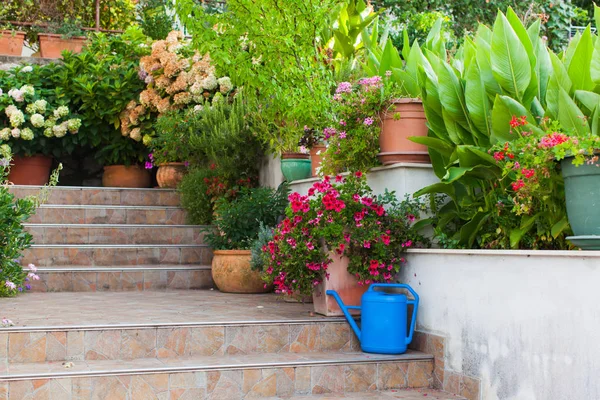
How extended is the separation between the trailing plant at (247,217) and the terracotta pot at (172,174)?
4.97 ft

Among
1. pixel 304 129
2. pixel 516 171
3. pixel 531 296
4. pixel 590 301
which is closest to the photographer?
pixel 590 301

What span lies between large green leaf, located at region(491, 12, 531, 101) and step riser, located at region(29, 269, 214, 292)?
3.33m

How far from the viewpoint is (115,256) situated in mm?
6461

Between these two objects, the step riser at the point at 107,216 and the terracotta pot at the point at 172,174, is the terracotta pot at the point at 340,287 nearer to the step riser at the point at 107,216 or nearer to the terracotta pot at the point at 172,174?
the step riser at the point at 107,216

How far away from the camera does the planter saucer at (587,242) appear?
10.8ft

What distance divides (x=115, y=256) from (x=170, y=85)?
209cm

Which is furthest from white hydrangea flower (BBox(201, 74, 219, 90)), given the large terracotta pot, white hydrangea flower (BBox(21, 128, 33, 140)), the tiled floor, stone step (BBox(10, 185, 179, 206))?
the tiled floor

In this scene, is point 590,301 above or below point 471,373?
above

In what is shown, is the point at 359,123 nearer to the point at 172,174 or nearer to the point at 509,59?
the point at 509,59

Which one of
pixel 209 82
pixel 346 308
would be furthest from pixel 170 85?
pixel 346 308

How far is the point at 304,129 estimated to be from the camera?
587 cm

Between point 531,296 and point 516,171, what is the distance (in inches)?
25.7

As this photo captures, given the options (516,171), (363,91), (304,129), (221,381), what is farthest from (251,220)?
(516,171)

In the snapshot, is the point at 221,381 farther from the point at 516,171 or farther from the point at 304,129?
the point at 304,129
